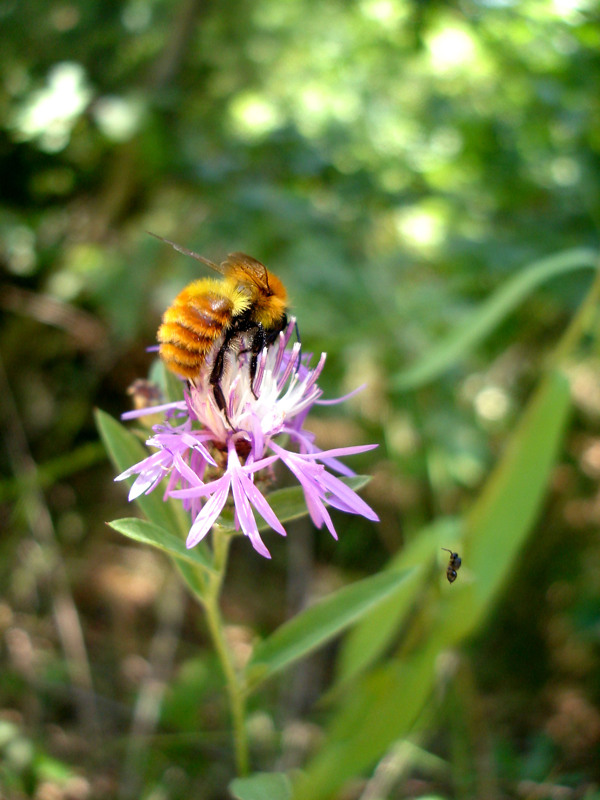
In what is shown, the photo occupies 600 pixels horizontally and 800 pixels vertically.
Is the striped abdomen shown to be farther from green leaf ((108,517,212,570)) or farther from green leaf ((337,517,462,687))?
green leaf ((337,517,462,687))

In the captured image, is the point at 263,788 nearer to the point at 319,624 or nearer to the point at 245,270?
the point at 319,624

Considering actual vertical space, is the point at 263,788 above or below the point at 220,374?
below

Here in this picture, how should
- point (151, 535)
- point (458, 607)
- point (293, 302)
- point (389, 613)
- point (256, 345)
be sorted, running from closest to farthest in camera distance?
point (151, 535) → point (256, 345) → point (458, 607) → point (389, 613) → point (293, 302)

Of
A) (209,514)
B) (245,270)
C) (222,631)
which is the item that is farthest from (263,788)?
(245,270)

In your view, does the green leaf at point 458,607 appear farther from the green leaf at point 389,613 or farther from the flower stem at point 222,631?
the flower stem at point 222,631

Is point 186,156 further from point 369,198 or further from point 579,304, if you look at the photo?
point 579,304

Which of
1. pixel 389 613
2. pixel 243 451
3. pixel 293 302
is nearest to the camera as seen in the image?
pixel 243 451

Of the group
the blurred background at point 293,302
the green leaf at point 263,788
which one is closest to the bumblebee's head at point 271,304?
the green leaf at point 263,788

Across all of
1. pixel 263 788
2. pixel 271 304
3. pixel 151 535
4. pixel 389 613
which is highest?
pixel 271 304
